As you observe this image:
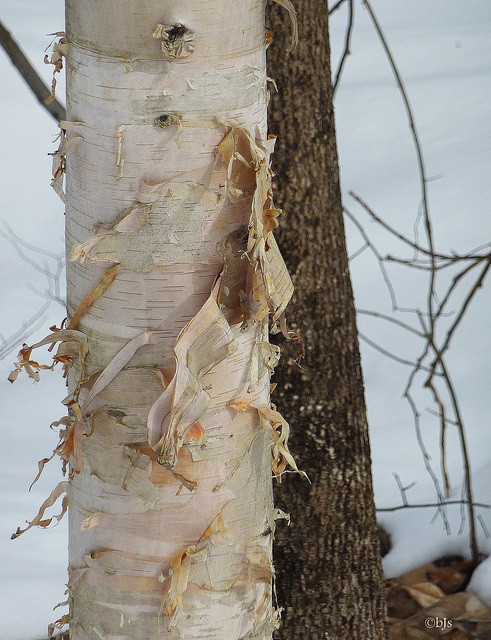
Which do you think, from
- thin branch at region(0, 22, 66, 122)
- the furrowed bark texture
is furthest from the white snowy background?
the furrowed bark texture

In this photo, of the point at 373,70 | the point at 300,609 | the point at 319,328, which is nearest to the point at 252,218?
the point at 319,328

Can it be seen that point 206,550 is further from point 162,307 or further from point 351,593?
point 351,593

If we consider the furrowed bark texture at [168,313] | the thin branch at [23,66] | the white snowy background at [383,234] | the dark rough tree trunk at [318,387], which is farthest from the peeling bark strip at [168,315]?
the white snowy background at [383,234]

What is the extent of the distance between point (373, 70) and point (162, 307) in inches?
180

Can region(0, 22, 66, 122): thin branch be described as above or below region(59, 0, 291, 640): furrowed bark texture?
above

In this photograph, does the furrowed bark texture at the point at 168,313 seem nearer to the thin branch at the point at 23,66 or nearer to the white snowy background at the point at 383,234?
the thin branch at the point at 23,66

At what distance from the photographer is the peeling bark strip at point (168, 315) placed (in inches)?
20.6

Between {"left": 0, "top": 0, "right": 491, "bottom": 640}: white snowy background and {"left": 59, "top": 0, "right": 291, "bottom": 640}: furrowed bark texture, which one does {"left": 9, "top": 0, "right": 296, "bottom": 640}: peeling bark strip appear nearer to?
{"left": 59, "top": 0, "right": 291, "bottom": 640}: furrowed bark texture

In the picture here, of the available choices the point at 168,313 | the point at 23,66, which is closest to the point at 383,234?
the point at 23,66

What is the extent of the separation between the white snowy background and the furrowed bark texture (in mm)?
1285

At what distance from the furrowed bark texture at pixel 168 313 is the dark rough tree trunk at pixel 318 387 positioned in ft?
2.35

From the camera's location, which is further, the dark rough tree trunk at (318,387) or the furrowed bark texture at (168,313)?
the dark rough tree trunk at (318,387)

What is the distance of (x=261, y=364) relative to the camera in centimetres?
62

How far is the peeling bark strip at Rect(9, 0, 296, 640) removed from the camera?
20.6 inches
